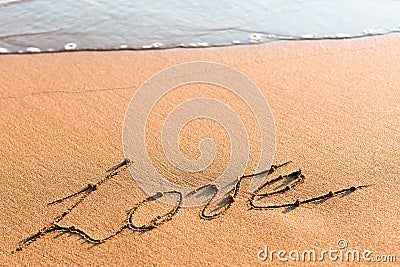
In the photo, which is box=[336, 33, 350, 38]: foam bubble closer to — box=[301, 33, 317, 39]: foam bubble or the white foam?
box=[301, 33, 317, 39]: foam bubble

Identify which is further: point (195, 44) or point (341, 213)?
point (195, 44)

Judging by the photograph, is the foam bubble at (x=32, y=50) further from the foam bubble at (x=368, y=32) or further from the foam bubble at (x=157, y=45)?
the foam bubble at (x=368, y=32)

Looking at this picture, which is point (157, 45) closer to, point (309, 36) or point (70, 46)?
point (70, 46)

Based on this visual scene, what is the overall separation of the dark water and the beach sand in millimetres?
353

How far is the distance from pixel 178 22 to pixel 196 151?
290cm

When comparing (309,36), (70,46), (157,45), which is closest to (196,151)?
(157,45)

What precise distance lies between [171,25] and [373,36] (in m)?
2.65

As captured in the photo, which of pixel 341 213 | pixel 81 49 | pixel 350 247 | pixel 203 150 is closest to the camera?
pixel 350 247

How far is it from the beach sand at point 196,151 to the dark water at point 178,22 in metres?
0.35

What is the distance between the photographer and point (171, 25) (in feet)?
18.0

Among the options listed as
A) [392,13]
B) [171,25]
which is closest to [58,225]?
[171,25]

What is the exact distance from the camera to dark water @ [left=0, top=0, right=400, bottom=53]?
16.7 ft

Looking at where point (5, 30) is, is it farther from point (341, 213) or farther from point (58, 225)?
point (341, 213)

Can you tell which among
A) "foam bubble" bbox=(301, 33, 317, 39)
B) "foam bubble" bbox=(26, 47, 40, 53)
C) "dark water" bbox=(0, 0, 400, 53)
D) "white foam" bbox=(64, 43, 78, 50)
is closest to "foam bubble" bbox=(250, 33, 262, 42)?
"dark water" bbox=(0, 0, 400, 53)
